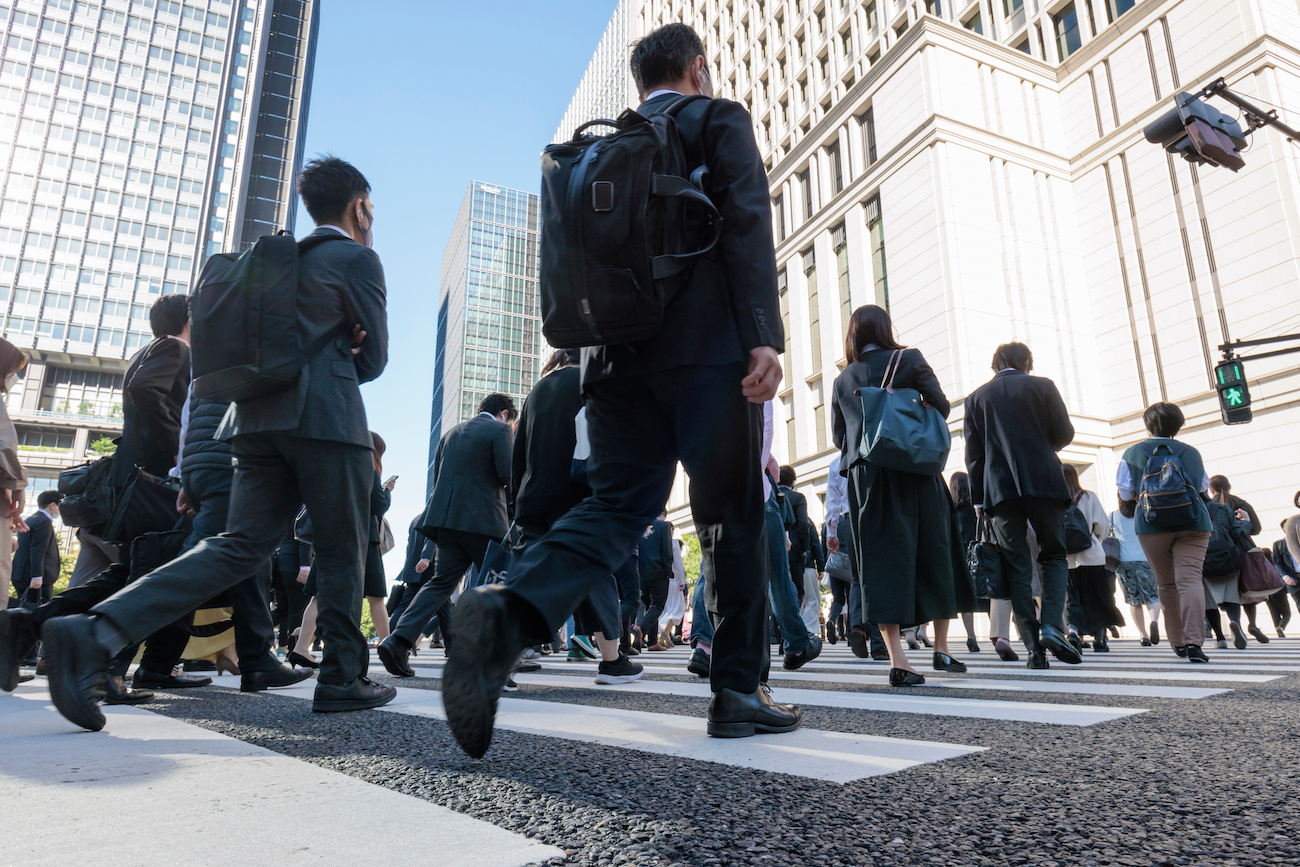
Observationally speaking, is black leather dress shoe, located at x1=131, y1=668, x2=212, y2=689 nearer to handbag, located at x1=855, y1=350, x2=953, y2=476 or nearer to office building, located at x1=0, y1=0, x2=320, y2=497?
handbag, located at x1=855, y1=350, x2=953, y2=476

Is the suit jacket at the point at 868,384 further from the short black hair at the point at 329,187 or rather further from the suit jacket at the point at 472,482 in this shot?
the short black hair at the point at 329,187

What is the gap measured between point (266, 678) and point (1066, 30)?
3414 cm

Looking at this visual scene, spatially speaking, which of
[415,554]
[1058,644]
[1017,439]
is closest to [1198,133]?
[1017,439]

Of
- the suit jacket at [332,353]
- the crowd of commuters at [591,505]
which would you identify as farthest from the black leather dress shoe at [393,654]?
the suit jacket at [332,353]

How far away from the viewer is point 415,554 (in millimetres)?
8062

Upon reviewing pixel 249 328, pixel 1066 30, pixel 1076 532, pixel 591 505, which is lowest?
pixel 591 505

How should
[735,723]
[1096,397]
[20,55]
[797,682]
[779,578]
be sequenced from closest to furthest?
[735,723]
[797,682]
[779,578]
[1096,397]
[20,55]

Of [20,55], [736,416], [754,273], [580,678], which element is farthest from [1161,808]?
[20,55]

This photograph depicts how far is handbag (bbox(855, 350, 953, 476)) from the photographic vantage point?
169 inches

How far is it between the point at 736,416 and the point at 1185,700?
7.47ft

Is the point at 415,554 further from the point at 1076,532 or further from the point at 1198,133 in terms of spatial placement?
the point at 1198,133

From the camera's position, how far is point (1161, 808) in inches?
53.4

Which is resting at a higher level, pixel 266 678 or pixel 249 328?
pixel 249 328

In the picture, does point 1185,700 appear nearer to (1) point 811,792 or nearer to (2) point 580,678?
(1) point 811,792
